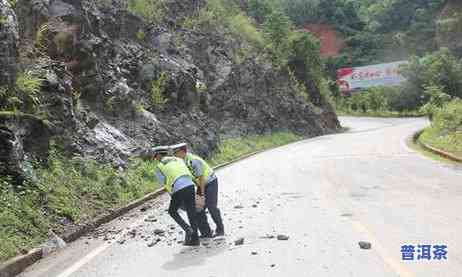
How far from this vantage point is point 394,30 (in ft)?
296

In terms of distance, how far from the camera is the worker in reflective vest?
29.6ft

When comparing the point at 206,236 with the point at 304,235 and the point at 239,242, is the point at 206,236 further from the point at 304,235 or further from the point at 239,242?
the point at 304,235

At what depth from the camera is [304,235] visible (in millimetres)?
8734

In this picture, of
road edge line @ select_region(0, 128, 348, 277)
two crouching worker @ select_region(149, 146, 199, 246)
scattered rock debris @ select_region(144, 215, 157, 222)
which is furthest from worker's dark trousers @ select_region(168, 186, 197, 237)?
scattered rock debris @ select_region(144, 215, 157, 222)

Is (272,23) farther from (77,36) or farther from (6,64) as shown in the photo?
(6,64)

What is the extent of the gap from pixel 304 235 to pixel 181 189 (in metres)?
2.02

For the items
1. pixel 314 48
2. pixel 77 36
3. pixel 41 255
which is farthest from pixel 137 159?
pixel 314 48

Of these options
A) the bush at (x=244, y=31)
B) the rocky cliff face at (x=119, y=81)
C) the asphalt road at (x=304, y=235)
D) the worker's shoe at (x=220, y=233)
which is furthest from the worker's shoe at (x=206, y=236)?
the bush at (x=244, y=31)

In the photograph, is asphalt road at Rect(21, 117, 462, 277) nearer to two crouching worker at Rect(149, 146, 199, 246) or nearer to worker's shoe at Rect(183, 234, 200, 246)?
worker's shoe at Rect(183, 234, 200, 246)

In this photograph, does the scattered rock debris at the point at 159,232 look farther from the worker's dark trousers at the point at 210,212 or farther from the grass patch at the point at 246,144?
the grass patch at the point at 246,144

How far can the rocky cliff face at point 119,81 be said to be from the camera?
13.1 metres

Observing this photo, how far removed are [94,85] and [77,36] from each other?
1.76m

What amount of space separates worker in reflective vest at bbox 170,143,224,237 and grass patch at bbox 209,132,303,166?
53.9 feet

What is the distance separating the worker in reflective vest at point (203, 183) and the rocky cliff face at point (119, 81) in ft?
12.1
